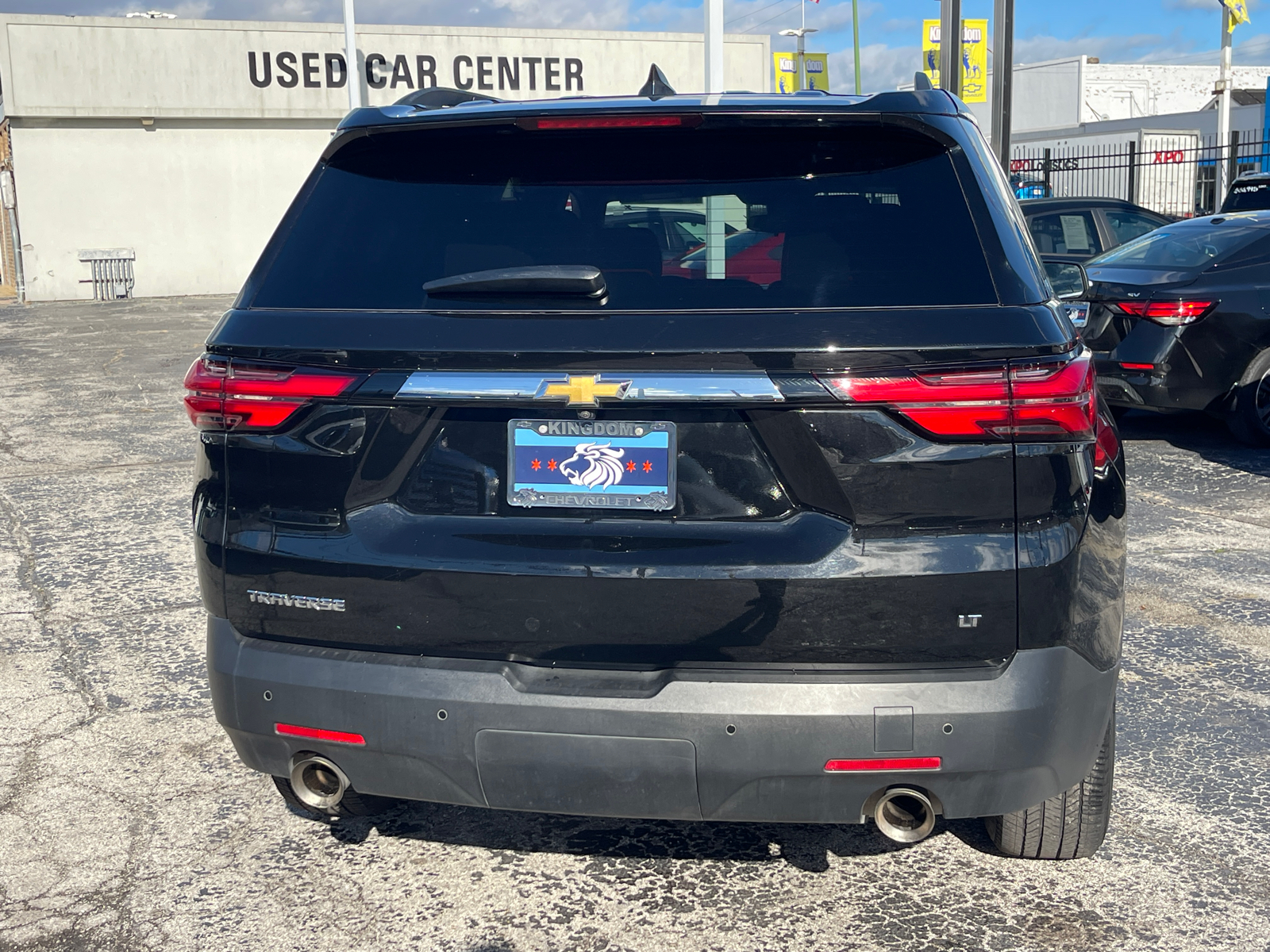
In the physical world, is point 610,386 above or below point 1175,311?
above

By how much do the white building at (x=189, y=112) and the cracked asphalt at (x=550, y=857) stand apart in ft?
91.0

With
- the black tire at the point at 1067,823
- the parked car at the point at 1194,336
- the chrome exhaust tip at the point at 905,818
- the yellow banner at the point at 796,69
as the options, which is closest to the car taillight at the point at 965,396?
the chrome exhaust tip at the point at 905,818

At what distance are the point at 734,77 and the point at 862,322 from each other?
109ft

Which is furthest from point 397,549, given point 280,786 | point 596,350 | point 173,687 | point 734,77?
point 734,77

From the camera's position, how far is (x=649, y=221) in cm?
262

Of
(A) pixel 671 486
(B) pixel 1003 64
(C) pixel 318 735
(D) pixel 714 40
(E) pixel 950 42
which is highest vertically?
(D) pixel 714 40

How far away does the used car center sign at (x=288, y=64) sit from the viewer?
29250 millimetres

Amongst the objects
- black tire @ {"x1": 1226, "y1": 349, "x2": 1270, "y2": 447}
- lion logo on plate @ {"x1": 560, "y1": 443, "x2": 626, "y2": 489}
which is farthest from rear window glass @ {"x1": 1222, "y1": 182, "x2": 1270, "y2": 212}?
lion logo on plate @ {"x1": 560, "y1": 443, "x2": 626, "y2": 489}

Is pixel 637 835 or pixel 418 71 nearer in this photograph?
pixel 637 835

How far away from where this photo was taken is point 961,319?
2350 mm

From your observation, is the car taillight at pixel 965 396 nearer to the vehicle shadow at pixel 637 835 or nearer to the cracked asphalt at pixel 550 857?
the cracked asphalt at pixel 550 857

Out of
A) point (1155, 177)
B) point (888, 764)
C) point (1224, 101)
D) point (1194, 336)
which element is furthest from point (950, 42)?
point (1155, 177)

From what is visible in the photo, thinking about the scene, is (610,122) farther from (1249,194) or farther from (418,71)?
(418,71)

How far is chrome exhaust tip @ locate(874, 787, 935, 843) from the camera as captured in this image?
99.6 inches
